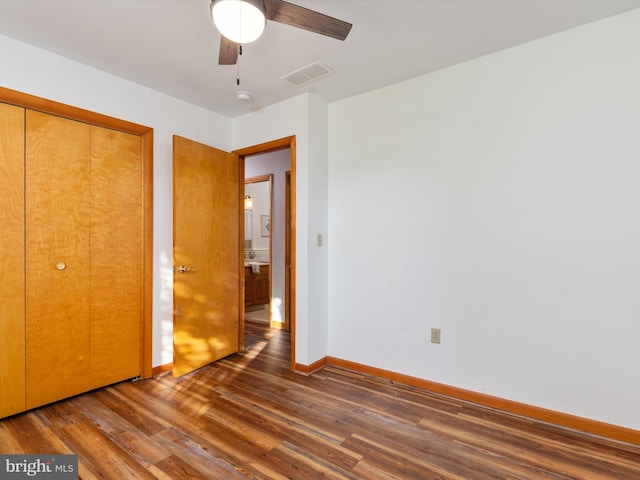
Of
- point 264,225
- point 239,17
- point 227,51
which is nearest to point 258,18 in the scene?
point 239,17

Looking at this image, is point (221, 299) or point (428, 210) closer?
point (428, 210)

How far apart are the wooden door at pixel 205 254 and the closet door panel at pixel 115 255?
0.34 m

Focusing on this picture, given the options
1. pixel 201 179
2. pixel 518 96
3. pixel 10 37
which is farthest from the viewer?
pixel 201 179

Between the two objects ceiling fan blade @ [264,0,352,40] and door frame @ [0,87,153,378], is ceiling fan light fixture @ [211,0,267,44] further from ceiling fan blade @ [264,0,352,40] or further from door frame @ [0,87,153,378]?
door frame @ [0,87,153,378]

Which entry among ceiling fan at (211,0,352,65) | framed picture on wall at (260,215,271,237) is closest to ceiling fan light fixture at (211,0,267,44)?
ceiling fan at (211,0,352,65)

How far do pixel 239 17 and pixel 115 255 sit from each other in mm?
2154

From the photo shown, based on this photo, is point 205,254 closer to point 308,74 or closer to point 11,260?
point 11,260

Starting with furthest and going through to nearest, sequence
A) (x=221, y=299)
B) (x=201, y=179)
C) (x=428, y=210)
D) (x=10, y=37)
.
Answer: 1. (x=221, y=299)
2. (x=201, y=179)
3. (x=428, y=210)
4. (x=10, y=37)

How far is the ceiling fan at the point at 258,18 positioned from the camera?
1.42 m

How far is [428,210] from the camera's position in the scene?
8.63 ft

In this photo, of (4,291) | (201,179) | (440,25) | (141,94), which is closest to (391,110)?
(440,25)

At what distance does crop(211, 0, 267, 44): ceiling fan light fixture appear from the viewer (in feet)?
4.60

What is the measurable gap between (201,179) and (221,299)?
1.20 meters

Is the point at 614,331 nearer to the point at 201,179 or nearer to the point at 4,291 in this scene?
the point at 201,179
